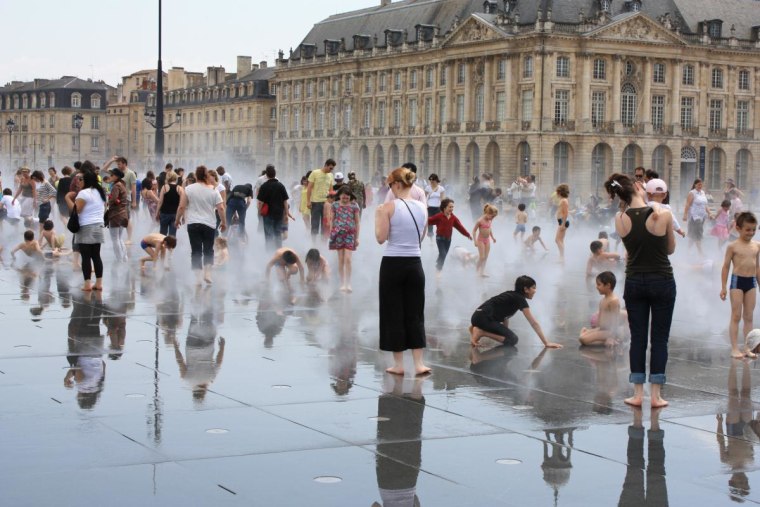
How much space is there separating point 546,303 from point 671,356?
4.72m

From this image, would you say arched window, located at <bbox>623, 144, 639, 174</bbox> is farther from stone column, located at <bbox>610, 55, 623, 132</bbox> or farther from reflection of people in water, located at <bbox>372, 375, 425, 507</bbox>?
reflection of people in water, located at <bbox>372, 375, 425, 507</bbox>

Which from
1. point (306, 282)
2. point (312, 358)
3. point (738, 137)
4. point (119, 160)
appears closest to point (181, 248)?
point (119, 160)

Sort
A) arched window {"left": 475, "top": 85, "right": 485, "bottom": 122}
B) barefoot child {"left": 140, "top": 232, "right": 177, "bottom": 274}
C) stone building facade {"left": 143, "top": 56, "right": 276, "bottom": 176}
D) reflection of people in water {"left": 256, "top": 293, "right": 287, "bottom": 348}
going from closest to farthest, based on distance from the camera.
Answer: reflection of people in water {"left": 256, "top": 293, "right": 287, "bottom": 348} → barefoot child {"left": 140, "top": 232, "right": 177, "bottom": 274} → arched window {"left": 475, "top": 85, "right": 485, "bottom": 122} → stone building facade {"left": 143, "top": 56, "right": 276, "bottom": 176}

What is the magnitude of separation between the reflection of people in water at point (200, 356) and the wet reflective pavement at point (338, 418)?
0.13 feet

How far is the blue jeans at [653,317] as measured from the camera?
9.70 m

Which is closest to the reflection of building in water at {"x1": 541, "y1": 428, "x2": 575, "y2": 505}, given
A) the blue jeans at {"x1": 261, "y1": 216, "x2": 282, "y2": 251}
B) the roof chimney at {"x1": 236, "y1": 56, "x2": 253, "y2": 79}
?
the blue jeans at {"x1": 261, "y1": 216, "x2": 282, "y2": 251}

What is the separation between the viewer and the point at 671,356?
40.5 feet

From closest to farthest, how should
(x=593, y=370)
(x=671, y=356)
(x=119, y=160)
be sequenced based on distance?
1. (x=593, y=370)
2. (x=671, y=356)
3. (x=119, y=160)

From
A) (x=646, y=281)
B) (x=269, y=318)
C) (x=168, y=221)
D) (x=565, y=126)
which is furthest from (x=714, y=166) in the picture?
(x=646, y=281)

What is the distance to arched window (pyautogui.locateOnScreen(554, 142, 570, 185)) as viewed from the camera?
83.9 m

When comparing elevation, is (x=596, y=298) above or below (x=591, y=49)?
below

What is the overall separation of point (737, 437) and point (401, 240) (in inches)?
126

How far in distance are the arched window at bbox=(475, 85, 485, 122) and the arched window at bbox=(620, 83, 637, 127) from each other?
892cm

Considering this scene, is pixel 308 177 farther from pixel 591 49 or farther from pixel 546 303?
pixel 591 49
